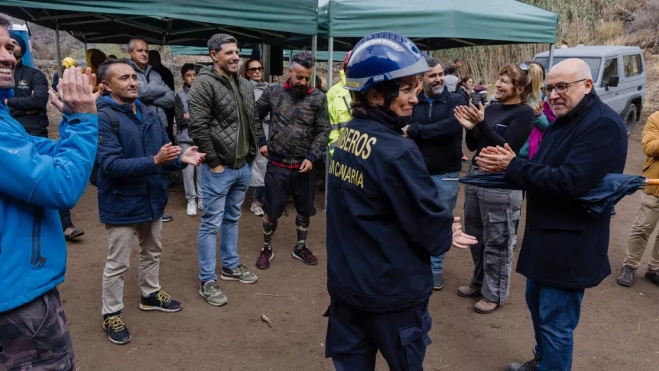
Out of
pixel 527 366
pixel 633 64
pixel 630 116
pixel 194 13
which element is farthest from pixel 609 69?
pixel 527 366

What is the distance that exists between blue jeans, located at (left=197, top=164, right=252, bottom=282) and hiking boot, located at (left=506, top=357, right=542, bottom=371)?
2.32 meters

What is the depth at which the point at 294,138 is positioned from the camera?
4.50 m

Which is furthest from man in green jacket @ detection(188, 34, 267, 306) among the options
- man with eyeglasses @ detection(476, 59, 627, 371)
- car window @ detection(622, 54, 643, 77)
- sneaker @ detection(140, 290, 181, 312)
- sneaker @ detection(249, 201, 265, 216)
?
car window @ detection(622, 54, 643, 77)

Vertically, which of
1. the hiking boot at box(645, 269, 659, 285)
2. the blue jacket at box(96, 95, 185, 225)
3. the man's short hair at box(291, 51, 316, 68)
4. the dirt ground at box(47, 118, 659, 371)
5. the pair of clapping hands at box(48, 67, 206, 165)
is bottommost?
the dirt ground at box(47, 118, 659, 371)

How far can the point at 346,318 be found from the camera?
215 centimetres

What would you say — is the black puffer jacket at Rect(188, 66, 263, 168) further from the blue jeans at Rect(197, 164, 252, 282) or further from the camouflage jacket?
the camouflage jacket

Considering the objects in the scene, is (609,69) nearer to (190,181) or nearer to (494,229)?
(494,229)

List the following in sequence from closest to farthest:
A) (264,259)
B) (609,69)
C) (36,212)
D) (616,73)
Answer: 1. (36,212)
2. (264,259)
3. (609,69)
4. (616,73)

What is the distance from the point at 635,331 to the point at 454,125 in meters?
2.05

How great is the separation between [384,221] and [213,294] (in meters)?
2.37

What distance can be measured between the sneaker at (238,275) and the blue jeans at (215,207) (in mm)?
357

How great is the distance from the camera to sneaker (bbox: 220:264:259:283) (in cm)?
433

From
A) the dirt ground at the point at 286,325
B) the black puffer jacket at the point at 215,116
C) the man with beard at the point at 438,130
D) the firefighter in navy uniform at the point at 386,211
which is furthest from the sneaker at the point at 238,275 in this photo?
the firefighter in navy uniform at the point at 386,211

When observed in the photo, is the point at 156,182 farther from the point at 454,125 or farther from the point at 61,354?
the point at 454,125
